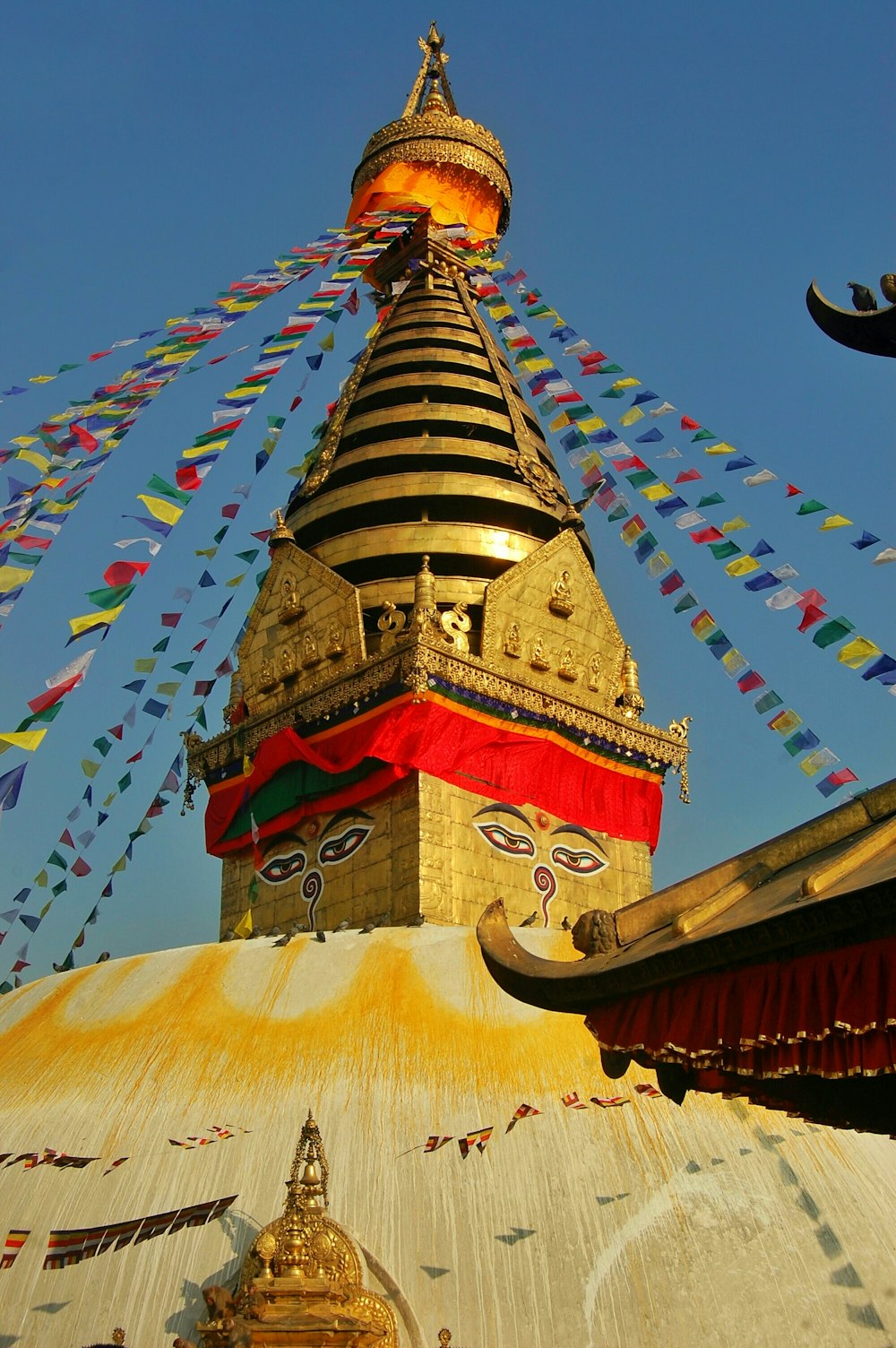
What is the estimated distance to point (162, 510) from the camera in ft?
37.8

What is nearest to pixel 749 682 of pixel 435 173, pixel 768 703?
pixel 768 703

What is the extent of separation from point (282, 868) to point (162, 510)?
512cm

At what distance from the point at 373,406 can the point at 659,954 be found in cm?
1633

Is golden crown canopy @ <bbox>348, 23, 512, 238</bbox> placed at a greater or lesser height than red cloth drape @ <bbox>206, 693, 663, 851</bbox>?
greater

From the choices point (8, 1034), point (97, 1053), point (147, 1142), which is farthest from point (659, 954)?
point (8, 1034)

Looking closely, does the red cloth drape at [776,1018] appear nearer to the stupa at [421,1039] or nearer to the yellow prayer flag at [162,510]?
the stupa at [421,1039]

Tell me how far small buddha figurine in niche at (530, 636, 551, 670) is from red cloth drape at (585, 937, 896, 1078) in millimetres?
11658

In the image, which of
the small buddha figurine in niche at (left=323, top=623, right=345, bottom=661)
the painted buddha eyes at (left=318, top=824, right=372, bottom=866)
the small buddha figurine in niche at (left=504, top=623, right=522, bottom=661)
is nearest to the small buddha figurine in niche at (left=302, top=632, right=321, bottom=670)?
the small buddha figurine in niche at (left=323, top=623, right=345, bottom=661)

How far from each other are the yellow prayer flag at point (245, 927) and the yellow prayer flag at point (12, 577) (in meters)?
4.46

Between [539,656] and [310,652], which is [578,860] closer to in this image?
[539,656]

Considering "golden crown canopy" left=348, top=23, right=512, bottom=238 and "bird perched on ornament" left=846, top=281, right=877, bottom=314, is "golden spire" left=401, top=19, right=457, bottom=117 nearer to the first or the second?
"golden crown canopy" left=348, top=23, right=512, bottom=238

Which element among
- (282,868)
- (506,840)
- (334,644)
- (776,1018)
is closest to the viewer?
(776,1018)

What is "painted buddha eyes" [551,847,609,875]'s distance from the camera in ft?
48.3

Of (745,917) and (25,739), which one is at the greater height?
(25,739)
